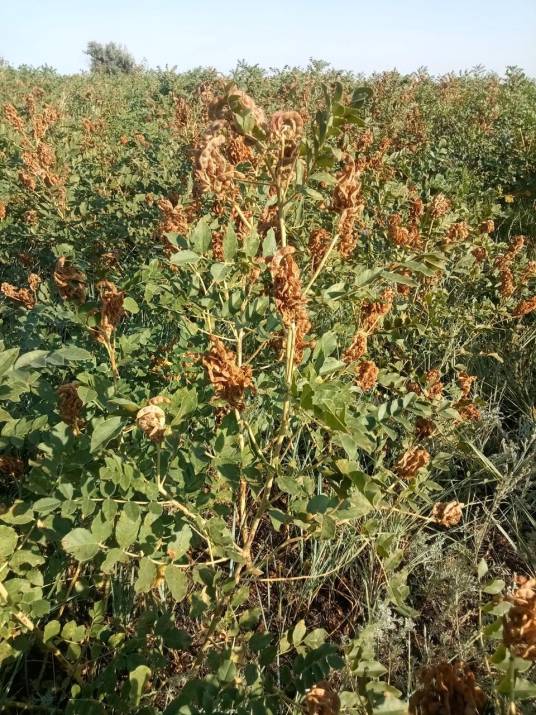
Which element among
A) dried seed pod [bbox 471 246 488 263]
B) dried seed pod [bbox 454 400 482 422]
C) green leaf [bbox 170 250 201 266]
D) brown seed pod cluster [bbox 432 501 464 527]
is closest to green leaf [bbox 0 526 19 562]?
green leaf [bbox 170 250 201 266]

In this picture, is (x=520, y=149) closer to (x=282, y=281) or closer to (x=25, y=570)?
(x=282, y=281)

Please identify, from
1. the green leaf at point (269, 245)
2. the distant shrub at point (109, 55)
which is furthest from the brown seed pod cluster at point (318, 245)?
the distant shrub at point (109, 55)

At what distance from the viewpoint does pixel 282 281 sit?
0.97 meters

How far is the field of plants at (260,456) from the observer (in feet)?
3.31

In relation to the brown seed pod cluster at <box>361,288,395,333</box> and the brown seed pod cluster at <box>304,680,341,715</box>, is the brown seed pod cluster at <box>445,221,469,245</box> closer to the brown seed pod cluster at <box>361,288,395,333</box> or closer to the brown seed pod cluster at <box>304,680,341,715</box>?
the brown seed pod cluster at <box>361,288,395,333</box>

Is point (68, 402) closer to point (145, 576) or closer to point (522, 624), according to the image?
point (145, 576)

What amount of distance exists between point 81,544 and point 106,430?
23 centimetres

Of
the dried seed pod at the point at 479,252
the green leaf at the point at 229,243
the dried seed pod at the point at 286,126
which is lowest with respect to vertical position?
the dried seed pod at the point at 479,252

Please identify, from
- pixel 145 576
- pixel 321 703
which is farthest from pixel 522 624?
pixel 145 576

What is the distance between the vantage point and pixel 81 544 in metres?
1.02

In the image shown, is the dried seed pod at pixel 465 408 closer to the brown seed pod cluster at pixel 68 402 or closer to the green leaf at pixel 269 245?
the green leaf at pixel 269 245

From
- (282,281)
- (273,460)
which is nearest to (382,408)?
(273,460)

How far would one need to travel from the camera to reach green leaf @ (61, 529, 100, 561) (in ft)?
3.29

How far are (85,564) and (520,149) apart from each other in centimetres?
475
